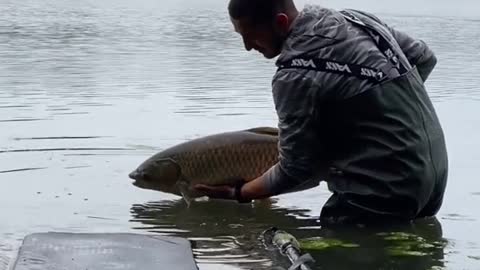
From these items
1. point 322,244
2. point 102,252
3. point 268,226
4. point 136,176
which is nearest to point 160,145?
point 136,176

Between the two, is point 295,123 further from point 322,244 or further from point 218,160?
point 218,160

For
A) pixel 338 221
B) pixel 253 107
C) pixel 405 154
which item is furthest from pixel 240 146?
pixel 253 107

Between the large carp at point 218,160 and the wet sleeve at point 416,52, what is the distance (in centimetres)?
80

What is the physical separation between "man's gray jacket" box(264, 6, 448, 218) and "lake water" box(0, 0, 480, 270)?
10.1 inches

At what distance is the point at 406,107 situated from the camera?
4590 millimetres

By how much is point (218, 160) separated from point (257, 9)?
109 cm

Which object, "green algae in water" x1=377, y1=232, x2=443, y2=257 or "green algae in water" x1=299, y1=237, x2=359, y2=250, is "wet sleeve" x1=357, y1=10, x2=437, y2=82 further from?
"green algae in water" x1=299, y1=237, x2=359, y2=250

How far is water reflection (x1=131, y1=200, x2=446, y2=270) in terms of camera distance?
4.45 meters

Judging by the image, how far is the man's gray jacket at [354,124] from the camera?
4453mm

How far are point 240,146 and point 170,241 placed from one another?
3.50 ft

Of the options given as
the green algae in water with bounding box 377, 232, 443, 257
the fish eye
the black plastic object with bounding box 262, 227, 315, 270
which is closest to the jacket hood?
the black plastic object with bounding box 262, 227, 315, 270

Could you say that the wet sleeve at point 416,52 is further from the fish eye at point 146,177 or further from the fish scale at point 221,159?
the fish eye at point 146,177

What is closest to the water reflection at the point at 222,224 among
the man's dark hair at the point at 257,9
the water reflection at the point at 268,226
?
the water reflection at the point at 268,226

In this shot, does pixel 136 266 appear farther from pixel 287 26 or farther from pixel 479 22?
pixel 479 22
